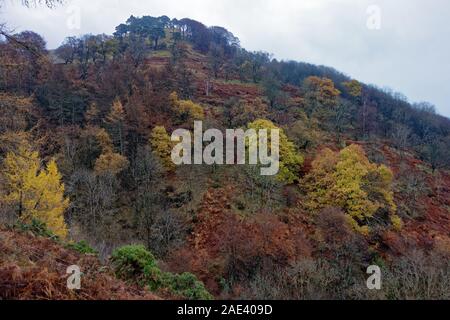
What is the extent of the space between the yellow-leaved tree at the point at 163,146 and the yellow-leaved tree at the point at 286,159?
864 cm

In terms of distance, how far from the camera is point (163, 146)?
119ft

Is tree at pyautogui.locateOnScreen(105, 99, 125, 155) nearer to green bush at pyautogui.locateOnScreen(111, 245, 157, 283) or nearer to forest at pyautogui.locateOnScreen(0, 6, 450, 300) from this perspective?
forest at pyautogui.locateOnScreen(0, 6, 450, 300)

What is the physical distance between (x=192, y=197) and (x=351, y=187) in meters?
13.9

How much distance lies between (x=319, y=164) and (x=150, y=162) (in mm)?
15901

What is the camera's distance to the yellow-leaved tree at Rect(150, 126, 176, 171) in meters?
36.0

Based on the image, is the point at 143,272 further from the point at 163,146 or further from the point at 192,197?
the point at 163,146

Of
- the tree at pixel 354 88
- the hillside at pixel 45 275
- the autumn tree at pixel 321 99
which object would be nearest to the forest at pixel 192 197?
the hillside at pixel 45 275

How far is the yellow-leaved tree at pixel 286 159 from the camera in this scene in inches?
1364

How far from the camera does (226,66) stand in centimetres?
7638

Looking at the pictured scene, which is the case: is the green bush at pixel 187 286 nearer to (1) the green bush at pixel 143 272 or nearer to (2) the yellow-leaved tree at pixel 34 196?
(1) the green bush at pixel 143 272

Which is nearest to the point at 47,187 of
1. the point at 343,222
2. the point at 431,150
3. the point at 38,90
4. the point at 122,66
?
the point at 343,222

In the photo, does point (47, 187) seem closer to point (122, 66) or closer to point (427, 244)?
point (427, 244)

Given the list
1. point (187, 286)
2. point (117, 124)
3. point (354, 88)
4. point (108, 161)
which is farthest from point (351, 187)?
point (354, 88)

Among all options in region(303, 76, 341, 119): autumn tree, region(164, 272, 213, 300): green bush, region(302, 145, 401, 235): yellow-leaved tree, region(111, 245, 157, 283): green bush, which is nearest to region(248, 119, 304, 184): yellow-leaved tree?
region(302, 145, 401, 235): yellow-leaved tree
